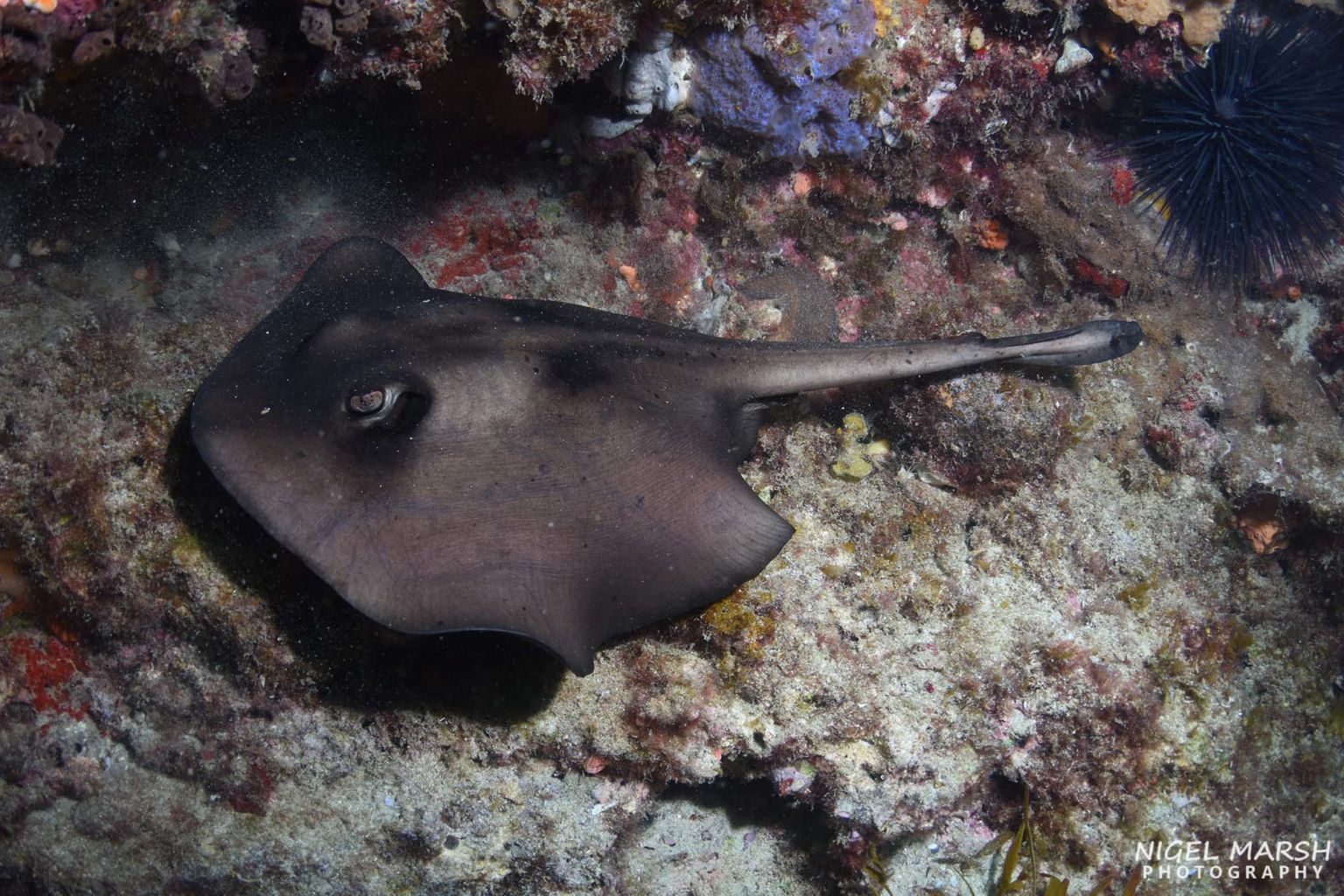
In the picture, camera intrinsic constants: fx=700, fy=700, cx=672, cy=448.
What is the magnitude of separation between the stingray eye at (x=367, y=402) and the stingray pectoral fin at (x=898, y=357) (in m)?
1.92

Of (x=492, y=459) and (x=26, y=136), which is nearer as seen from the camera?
(x=492, y=459)

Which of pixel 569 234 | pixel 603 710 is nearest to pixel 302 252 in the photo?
pixel 569 234

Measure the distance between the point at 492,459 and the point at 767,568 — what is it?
→ 185cm

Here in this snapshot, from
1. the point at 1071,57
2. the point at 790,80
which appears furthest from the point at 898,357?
the point at 1071,57

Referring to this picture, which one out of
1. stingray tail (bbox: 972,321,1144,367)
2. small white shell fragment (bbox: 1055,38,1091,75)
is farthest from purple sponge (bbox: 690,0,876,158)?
A: stingray tail (bbox: 972,321,1144,367)

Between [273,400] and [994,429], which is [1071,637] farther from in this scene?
[273,400]

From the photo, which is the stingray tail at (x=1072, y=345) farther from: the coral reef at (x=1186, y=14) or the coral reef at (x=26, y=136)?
the coral reef at (x=26, y=136)

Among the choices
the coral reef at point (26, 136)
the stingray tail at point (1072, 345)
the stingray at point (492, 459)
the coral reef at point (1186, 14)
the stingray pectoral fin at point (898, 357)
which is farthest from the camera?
the coral reef at point (1186, 14)

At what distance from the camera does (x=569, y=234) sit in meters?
5.34

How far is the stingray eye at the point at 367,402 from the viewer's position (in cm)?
311

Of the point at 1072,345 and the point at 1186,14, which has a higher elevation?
the point at 1186,14

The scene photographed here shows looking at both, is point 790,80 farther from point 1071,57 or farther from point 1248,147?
point 1248,147

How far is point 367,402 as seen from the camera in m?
3.12

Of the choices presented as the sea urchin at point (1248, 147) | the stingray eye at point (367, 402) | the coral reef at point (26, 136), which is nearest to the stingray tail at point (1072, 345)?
the sea urchin at point (1248, 147)
